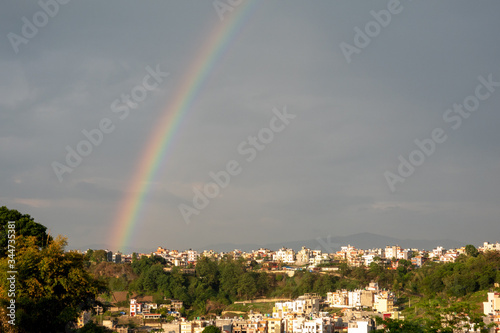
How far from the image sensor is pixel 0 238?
17.0 metres

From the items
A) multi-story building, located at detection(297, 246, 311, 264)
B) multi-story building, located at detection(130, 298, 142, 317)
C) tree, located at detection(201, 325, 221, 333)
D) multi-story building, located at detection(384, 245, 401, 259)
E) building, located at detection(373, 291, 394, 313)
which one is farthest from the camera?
multi-story building, located at detection(384, 245, 401, 259)

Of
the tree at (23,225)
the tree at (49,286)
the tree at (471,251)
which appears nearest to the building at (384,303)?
the tree at (471,251)

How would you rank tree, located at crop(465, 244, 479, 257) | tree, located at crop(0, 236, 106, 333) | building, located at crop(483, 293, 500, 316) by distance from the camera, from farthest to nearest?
tree, located at crop(465, 244, 479, 257)
building, located at crop(483, 293, 500, 316)
tree, located at crop(0, 236, 106, 333)

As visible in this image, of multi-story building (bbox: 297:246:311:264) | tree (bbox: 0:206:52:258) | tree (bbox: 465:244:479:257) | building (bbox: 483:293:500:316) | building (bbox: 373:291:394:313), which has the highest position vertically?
tree (bbox: 0:206:52:258)

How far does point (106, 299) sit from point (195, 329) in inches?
578

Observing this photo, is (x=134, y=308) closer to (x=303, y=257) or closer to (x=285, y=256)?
(x=303, y=257)

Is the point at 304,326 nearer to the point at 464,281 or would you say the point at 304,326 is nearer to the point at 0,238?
the point at 464,281

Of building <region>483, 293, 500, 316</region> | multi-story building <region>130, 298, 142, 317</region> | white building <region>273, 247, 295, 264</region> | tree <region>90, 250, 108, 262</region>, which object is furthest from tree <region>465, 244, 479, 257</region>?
tree <region>90, 250, 108, 262</region>

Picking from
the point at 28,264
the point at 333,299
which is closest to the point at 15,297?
the point at 28,264

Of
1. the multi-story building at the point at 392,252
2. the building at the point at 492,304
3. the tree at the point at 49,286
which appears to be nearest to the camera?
the tree at the point at 49,286

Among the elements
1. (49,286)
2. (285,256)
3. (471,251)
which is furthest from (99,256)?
(49,286)

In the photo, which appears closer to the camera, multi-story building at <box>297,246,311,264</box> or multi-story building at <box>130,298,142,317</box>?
multi-story building at <box>130,298,142,317</box>

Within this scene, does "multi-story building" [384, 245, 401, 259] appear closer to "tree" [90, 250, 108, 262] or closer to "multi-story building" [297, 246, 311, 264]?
"multi-story building" [297, 246, 311, 264]

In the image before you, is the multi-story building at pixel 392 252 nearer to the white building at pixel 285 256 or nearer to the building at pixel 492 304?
the white building at pixel 285 256
